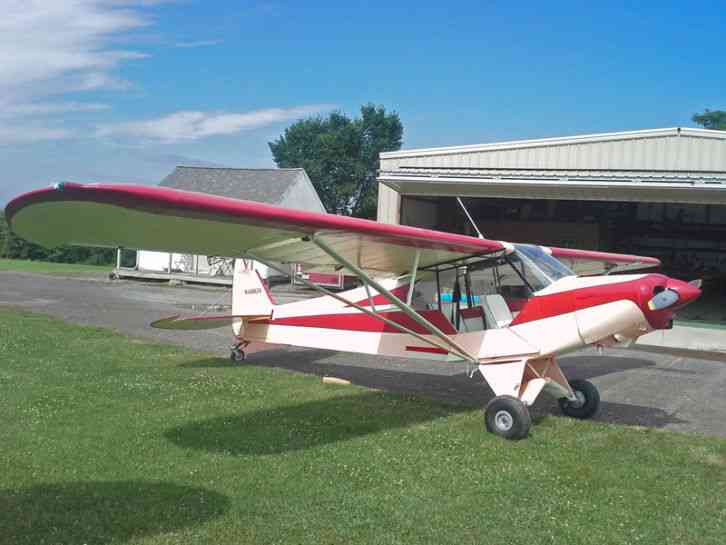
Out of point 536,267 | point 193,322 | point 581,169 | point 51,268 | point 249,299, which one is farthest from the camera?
point 51,268

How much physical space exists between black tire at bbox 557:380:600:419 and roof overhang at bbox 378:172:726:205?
29.1 ft

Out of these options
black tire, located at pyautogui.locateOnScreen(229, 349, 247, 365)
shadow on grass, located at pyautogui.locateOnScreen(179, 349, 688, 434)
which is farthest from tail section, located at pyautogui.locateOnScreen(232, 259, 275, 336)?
shadow on grass, located at pyautogui.locateOnScreen(179, 349, 688, 434)

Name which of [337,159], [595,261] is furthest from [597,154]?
[337,159]

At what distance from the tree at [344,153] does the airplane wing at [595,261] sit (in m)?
44.4

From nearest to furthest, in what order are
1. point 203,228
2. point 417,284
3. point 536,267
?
1. point 203,228
2. point 536,267
3. point 417,284

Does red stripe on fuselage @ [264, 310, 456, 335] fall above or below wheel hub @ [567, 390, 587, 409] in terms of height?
above

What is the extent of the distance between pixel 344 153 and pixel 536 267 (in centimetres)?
5351

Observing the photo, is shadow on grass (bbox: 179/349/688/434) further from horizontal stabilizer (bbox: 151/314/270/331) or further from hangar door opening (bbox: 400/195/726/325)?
hangar door opening (bbox: 400/195/726/325)

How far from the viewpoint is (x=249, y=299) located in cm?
1045

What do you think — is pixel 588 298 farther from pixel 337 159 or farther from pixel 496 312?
pixel 337 159

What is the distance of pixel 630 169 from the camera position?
672 inches

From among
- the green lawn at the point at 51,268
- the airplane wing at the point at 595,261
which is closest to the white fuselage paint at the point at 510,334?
the airplane wing at the point at 595,261

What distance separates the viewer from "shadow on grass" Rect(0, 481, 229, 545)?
4180mm

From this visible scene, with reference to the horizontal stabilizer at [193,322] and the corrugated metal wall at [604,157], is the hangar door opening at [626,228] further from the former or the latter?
the horizontal stabilizer at [193,322]
